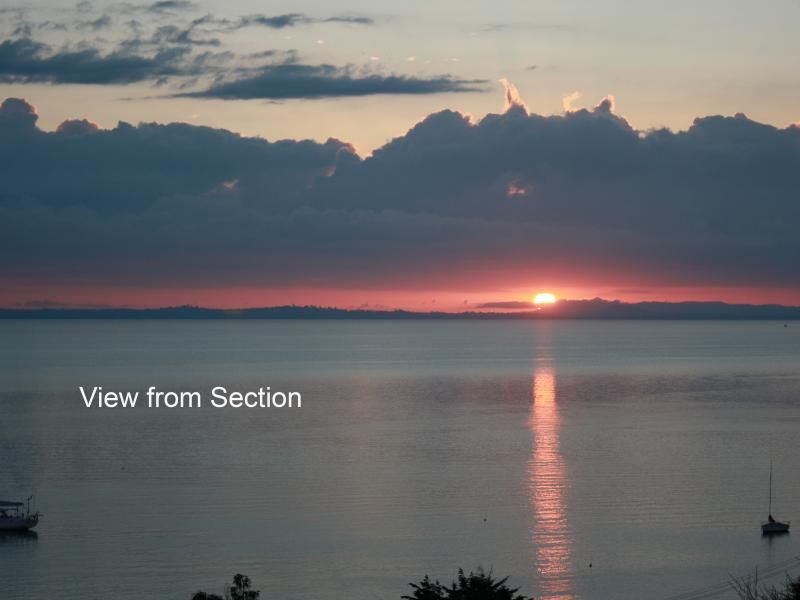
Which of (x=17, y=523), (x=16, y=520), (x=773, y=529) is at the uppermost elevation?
(x=773, y=529)

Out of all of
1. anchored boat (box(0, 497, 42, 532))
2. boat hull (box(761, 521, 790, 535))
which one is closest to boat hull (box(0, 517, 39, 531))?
anchored boat (box(0, 497, 42, 532))

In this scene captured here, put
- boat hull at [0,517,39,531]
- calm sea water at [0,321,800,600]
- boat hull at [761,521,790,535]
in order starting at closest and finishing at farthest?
calm sea water at [0,321,800,600] → boat hull at [0,517,39,531] → boat hull at [761,521,790,535]

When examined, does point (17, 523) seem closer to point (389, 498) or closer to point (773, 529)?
point (389, 498)

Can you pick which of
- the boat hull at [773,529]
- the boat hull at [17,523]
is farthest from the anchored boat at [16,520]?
the boat hull at [773,529]

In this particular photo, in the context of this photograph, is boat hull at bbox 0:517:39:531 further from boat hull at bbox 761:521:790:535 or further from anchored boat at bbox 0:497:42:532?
boat hull at bbox 761:521:790:535

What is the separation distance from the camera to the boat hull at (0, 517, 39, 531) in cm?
6881

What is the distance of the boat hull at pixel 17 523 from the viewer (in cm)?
6881

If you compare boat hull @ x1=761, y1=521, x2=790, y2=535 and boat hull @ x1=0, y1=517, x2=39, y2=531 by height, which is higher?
boat hull @ x1=761, y1=521, x2=790, y2=535

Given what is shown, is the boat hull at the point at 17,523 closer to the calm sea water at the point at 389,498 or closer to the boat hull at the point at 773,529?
the calm sea water at the point at 389,498

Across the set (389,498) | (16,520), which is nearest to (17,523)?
(16,520)

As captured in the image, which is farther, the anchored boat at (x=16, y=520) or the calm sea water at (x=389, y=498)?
the anchored boat at (x=16, y=520)

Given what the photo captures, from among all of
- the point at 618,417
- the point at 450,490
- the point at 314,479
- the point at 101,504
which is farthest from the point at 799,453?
the point at 101,504

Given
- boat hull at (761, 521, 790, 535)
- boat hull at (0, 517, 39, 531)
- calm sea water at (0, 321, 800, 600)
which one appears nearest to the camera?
calm sea water at (0, 321, 800, 600)

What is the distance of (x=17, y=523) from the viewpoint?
69.0 m
